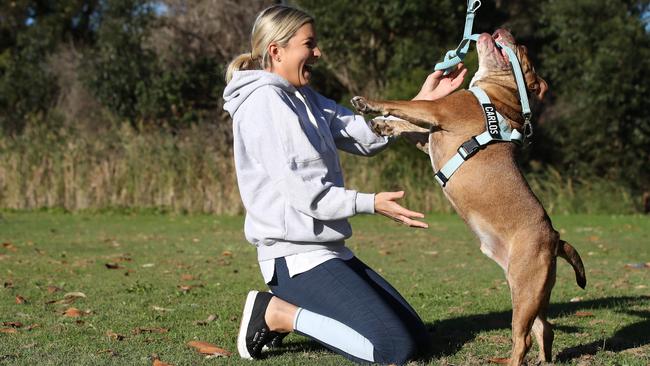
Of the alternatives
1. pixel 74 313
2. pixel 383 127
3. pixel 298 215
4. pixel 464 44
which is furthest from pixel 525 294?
pixel 74 313

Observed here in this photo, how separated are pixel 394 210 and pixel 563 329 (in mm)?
2123

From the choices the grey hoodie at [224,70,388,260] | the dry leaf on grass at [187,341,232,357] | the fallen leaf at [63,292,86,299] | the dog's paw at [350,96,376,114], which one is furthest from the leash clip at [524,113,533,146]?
the fallen leaf at [63,292,86,299]

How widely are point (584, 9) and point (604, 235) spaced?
33.1 ft

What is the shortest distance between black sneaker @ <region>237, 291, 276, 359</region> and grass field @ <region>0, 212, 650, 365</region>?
89 mm

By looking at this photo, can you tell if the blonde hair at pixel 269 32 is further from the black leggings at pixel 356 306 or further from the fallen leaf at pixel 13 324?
the fallen leaf at pixel 13 324

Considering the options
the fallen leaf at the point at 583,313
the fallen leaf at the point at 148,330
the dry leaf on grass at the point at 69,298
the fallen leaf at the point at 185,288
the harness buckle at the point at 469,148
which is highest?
the harness buckle at the point at 469,148

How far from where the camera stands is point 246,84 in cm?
501

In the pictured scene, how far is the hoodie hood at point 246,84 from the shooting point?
16.2 feet

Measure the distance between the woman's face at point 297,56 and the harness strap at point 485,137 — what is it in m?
1.00

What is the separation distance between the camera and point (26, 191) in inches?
714

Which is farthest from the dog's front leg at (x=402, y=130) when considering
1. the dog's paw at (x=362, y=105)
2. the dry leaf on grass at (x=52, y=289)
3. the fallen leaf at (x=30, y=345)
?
the dry leaf on grass at (x=52, y=289)

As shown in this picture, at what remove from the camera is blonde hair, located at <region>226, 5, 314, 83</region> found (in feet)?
16.4

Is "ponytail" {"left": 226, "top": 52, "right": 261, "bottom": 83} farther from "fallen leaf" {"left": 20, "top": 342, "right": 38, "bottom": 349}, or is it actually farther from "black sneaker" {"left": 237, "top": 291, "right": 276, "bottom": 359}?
"fallen leaf" {"left": 20, "top": 342, "right": 38, "bottom": 349}

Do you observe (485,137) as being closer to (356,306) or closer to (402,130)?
(402,130)
